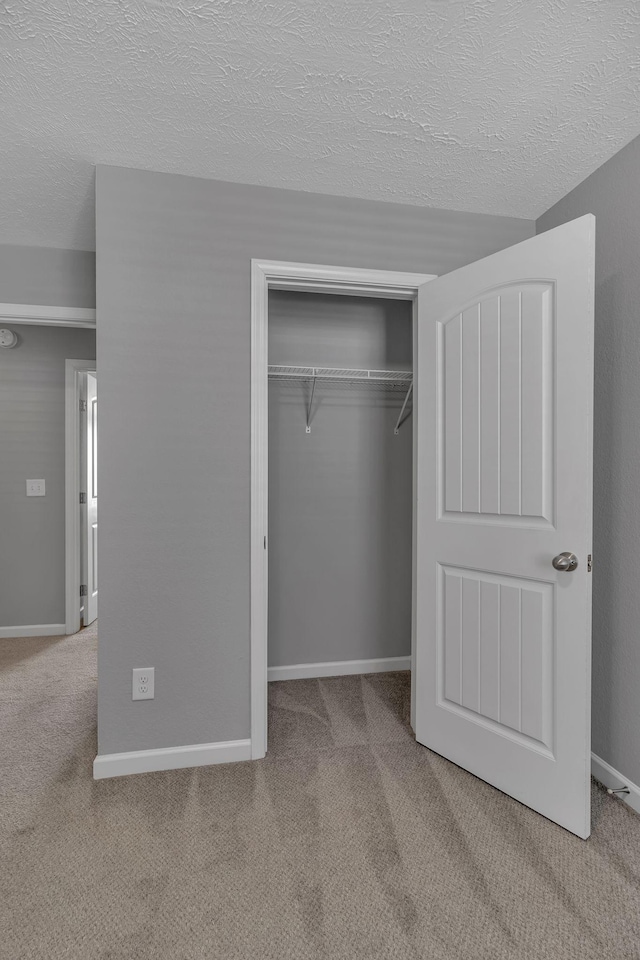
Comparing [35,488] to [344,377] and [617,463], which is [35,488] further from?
[617,463]

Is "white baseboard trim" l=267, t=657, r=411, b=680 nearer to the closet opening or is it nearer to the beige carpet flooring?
the closet opening

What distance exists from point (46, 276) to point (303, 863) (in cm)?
296

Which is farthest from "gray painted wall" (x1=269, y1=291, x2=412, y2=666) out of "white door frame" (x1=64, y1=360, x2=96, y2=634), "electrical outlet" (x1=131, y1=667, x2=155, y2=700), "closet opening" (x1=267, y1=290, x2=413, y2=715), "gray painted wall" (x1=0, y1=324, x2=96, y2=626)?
"gray painted wall" (x1=0, y1=324, x2=96, y2=626)

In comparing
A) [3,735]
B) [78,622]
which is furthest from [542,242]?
[78,622]

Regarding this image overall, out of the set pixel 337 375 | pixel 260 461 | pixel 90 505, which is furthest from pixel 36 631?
pixel 337 375

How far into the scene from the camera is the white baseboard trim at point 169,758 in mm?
2059

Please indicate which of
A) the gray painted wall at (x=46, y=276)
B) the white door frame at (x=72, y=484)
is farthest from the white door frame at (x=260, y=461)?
the white door frame at (x=72, y=484)

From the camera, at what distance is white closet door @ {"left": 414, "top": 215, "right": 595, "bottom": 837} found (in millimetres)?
1733

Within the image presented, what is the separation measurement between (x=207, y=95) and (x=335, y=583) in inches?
93.5

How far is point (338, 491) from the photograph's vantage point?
3.12 m

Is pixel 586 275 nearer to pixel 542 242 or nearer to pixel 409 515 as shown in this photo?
pixel 542 242

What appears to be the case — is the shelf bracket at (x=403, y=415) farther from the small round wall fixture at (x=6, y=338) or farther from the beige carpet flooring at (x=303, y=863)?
the small round wall fixture at (x=6, y=338)

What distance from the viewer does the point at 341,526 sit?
3129 millimetres

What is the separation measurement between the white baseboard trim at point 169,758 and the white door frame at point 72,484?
1998 millimetres
